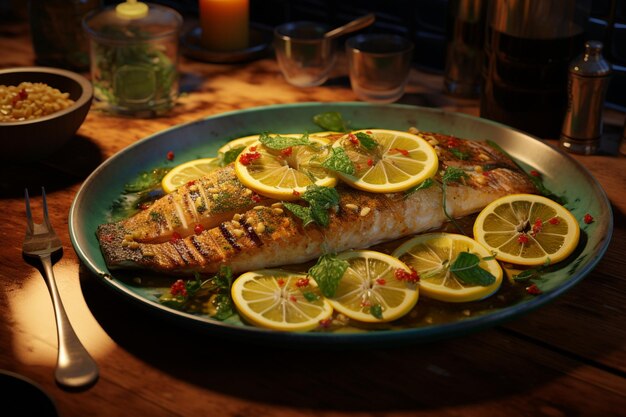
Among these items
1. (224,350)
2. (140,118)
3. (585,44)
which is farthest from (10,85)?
(585,44)

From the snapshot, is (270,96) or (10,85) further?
(270,96)

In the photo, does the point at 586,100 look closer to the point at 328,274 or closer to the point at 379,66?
the point at 379,66

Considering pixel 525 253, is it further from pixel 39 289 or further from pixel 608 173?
pixel 39 289

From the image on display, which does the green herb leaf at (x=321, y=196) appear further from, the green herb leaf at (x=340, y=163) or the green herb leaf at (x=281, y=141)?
the green herb leaf at (x=281, y=141)

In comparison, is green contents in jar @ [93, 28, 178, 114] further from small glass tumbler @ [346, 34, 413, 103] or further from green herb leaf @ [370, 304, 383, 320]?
green herb leaf @ [370, 304, 383, 320]

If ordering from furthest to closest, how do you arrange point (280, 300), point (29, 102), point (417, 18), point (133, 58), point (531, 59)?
point (417, 18), point (133, 58), point (531, 59), point (29, 102), point (280, 300)

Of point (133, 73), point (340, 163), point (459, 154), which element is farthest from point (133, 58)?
point (459, 154)

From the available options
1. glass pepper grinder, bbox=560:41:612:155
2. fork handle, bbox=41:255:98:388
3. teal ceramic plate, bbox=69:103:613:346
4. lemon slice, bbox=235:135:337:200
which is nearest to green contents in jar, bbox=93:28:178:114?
teal ceramic plate, bbox=69:103:613:346
